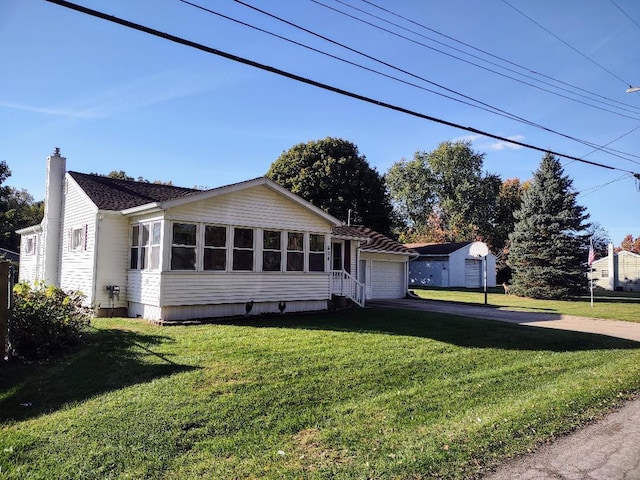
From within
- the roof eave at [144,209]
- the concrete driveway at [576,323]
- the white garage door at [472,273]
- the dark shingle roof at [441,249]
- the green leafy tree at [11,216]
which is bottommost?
the concrete driveway at [576,323]

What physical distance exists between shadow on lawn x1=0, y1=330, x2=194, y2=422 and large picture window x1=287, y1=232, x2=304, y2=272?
6.56 metres

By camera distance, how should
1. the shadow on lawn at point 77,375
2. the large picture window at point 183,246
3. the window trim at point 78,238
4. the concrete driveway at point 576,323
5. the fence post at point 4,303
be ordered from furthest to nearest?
the window trim at point 78,238
the concrete driveway at point 576,323
the large picture window at point 183,246
the fence post at point 4,303
the shadow on lawn at point 77,375

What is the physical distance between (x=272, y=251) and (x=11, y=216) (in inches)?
1450

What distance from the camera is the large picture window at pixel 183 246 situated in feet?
40.7

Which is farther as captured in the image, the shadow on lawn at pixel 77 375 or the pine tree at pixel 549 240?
the pine tree at pixel 549 240

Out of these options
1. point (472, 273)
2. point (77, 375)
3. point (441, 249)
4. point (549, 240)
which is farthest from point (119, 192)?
point (472, 273)

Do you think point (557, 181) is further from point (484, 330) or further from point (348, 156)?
point (484, 330)

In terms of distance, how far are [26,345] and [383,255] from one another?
1683 cm

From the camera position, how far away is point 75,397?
5727mm

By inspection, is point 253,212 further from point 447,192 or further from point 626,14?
point 447,192

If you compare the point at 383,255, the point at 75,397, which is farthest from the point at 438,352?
the point at 383,255

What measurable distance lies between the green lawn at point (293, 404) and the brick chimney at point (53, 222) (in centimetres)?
936

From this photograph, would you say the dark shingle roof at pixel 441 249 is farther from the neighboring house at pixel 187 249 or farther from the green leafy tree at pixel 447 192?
the neighboring house at pixel 187 249

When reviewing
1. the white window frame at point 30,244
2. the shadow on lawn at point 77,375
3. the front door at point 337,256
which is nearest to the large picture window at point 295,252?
the front door at point 337,256
